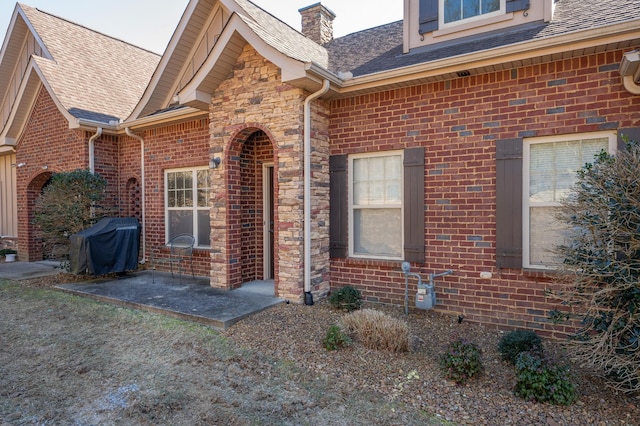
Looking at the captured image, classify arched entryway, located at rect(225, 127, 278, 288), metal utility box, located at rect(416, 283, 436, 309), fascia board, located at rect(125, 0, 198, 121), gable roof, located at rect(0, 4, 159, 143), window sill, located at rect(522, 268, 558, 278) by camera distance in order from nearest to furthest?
window sill, located at rect(522, 268, 558, 278) < metal utility box, located at rect(416, 283, 436, 309) < arched entryway, located at rect(225, 127, 278, 288) < fascia board, located at rect(125, 0, 198, 121) < gable roof, located at rect(0, 4, 159, 143)

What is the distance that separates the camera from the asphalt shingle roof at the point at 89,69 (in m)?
9.59

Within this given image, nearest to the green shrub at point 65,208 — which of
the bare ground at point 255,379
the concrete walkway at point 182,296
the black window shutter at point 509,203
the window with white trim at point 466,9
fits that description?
the concrete walkway at point 182,296

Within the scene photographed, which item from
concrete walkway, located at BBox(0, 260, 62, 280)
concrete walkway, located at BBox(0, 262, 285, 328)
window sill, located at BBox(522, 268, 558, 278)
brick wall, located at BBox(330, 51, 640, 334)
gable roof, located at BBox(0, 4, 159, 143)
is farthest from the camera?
gable roof, located at BBox(0, 4, 159, 143)

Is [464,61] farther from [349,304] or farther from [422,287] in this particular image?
[349,304]

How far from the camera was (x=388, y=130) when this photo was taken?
19.1ft

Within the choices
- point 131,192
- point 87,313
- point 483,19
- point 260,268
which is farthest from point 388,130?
point 131,192

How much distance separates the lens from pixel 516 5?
5703 mm

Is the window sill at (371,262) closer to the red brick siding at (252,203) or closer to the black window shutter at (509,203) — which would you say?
the black window shutter at (509,203)

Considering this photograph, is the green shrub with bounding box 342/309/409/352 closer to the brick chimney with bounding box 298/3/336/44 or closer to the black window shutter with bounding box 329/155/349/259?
the black window shutter with bounding box 329/155/349/259

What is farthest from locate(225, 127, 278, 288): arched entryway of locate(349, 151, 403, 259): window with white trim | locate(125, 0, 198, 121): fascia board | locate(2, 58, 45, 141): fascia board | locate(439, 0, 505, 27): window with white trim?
locate(2, 58, 45, 141): fascia board

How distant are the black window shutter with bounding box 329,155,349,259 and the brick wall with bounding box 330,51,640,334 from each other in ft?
1.37

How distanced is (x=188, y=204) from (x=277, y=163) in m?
3.25

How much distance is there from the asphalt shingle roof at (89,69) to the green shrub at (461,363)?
932 cm

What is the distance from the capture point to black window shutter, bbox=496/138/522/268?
492 centimetres
